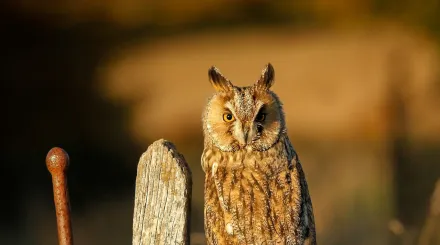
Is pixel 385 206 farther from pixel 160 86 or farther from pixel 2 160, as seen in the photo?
pixel 2 160

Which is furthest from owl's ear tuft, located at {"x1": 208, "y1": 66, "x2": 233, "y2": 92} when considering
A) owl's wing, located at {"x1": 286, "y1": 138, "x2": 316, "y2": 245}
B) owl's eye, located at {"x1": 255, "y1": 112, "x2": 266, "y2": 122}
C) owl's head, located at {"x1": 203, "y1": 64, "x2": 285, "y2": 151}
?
owl's wing, located at {"x1": 286, "y1": 138, "x2": 316, "y2": 245}

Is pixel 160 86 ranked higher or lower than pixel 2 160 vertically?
higher

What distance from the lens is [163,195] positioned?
1.89 m

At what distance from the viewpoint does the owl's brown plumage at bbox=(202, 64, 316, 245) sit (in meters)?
2.16

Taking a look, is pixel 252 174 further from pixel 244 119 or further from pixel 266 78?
pixel 266 78

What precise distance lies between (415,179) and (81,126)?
5.91ft

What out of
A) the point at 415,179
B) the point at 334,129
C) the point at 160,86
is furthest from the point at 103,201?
the point at 415,179

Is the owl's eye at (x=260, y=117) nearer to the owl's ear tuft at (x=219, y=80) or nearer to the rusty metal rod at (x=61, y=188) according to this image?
the owl's ear tuft at (x=219, y=80)

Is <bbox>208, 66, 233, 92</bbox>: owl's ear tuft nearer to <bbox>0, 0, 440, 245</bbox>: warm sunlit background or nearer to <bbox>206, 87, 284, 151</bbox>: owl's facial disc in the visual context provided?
<bbox>206, 87, 284, 151</bbox>: owl's facial disc

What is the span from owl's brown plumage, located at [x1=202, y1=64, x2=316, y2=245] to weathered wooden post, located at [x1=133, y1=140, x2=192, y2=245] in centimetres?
31

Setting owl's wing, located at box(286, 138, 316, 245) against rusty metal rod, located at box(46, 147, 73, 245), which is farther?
owl's wing, located at box(286, 138, 316, 245)

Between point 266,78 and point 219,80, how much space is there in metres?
0.14

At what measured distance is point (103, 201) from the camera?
4348 mm

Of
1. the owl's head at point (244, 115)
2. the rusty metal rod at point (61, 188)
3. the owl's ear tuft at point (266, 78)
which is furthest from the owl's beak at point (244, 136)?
the rusty metal rod at point (61, 188)
